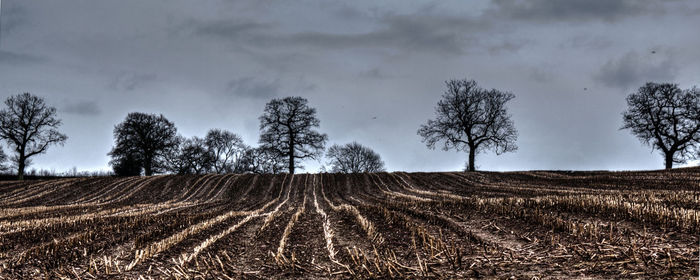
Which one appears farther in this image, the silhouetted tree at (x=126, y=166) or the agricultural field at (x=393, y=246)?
the silhouetted tree at (x=126, y=166)

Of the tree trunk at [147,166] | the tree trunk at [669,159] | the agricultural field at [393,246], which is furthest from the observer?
the tree trunk at [147,166]

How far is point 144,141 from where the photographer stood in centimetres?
5488

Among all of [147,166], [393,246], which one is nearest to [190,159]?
[147,166]

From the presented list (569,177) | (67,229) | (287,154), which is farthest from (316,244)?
(287,154)

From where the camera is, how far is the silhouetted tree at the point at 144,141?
53688 millimetres

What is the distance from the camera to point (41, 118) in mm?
48125

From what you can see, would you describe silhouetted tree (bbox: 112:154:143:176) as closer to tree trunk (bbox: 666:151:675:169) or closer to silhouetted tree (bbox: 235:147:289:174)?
silhouetted tree (bbox: 235:147:289:174)

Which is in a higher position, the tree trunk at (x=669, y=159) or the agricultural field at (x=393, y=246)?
the tree trunk at (x=669, y=159)

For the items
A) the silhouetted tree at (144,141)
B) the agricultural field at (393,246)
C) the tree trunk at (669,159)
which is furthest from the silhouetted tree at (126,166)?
the tree trunk at (669,159)

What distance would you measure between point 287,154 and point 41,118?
2930 centimetres

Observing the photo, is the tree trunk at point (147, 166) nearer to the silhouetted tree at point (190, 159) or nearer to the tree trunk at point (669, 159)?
the silhouetted tree at point (190, 159)

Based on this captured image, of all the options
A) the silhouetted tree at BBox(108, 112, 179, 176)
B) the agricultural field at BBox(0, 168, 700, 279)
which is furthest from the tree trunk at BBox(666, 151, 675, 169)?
the silhouetted tree at BBox(108, 112, 179, 176)

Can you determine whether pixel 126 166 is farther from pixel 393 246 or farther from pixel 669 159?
pixel 669 159

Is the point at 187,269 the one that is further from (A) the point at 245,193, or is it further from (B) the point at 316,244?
(A) the point at 245,193
